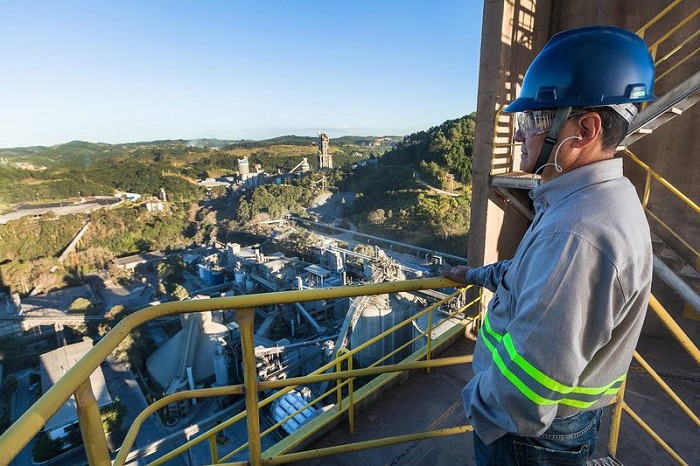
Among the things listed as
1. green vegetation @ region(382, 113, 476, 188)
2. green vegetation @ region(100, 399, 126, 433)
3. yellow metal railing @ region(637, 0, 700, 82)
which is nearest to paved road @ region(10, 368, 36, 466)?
green vegetation @ region(100, 399, 126, 433)

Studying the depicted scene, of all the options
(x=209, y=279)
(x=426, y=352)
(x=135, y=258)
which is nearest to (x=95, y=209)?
(x=135, y=258)

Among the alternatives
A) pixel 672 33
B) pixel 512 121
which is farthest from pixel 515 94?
pixel 672 33

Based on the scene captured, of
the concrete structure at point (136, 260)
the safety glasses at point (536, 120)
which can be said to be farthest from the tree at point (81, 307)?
the safety glasses at point (536, 120)

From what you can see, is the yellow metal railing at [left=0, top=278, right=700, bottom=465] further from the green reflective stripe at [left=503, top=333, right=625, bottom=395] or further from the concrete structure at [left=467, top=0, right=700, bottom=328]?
the concrete structure at [left=467, top=0, right=700, bottom=328]

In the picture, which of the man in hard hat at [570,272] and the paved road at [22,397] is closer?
the man in hard hat at [570,272]

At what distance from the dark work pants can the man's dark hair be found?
2.85 feet

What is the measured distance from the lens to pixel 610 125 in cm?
106

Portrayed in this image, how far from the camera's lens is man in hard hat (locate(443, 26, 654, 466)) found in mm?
861

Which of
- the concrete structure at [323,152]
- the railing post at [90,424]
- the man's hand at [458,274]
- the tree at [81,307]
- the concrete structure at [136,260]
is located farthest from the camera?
the concrete structure at [323,152]

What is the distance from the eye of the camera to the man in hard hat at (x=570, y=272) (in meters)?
0.86

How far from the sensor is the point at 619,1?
416cm

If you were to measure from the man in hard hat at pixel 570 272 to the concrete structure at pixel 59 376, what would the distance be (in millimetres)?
11893

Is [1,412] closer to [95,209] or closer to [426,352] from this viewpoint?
[426,352]

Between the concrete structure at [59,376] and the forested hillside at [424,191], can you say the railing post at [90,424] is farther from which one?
the forested hillside at [424,191]
